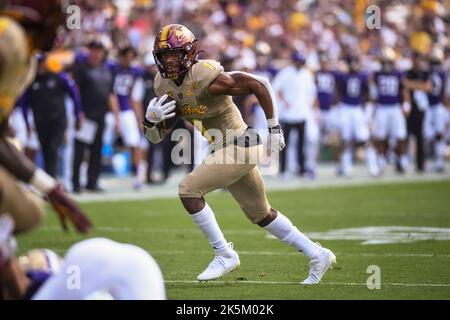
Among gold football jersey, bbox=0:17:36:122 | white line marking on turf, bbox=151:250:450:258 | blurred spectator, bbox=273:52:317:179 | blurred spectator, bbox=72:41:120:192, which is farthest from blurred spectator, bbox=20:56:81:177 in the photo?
gold football jersey, bbox=0:17:36:122

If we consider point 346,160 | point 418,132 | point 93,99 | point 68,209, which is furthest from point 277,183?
point 68,209

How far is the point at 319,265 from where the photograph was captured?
23.6 ft

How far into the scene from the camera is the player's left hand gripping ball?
180 inches

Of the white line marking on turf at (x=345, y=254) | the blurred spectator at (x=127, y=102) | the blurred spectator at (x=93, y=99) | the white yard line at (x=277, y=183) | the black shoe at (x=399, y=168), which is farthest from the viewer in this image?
the black shoe at (x=399, y=168)

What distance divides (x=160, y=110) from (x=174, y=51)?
0.44 metres

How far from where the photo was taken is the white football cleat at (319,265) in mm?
7176

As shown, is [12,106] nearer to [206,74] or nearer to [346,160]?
[206,74]

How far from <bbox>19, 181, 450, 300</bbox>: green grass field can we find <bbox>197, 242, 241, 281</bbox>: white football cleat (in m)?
0.07

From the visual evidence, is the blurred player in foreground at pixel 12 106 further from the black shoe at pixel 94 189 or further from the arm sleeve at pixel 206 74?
the black shoe at pixel 94 189

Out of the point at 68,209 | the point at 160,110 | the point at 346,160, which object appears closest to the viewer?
the point at 68,209

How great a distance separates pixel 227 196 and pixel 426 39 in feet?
32.0

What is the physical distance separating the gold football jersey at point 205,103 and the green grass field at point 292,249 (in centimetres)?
113

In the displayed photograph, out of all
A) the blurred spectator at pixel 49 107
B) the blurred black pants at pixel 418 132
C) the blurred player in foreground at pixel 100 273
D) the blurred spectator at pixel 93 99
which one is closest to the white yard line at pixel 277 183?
the blurred spectator at pixel 93 99
